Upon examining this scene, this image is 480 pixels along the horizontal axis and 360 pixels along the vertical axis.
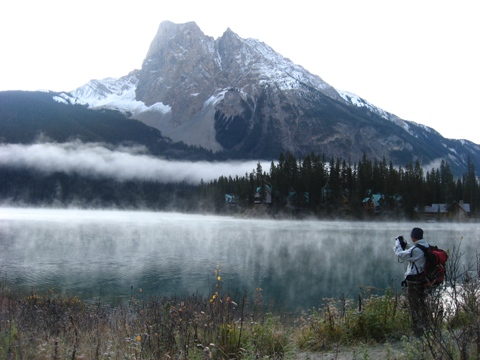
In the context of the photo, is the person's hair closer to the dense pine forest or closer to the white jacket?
the white jacket

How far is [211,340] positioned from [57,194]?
190m

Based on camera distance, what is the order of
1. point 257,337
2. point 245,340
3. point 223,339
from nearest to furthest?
point 223,339, point 245,340, point 257,337

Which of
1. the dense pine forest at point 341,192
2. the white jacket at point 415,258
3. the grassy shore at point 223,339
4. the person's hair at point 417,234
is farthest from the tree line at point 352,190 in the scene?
the white jacket at point 415,258

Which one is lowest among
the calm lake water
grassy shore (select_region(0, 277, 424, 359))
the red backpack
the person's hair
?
the calm lake water

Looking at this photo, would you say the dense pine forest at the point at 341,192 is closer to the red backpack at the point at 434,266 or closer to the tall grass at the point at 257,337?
the tall grass at the point at 257,337

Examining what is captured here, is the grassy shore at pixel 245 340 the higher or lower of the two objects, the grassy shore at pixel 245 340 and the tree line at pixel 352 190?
the lower

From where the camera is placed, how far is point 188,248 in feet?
130

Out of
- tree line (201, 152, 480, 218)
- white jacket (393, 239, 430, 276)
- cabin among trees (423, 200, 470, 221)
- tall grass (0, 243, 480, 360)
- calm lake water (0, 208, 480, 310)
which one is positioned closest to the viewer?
tall grass (0, 243, 480, 360)

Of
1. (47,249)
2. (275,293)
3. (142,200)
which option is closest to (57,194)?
(142,200)

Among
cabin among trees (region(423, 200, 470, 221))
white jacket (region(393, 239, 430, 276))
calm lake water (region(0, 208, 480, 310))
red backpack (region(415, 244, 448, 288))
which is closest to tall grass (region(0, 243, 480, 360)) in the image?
red backpack (region(415, 244, 448, 288))

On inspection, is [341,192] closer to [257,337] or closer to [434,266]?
[434,266]

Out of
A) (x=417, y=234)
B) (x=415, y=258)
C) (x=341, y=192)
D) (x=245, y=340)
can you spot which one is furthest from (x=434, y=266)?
(x=341, y=192)

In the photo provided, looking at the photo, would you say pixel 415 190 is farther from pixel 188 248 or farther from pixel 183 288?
pixel 183 288

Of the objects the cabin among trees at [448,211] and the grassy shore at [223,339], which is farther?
the cabin among trees at [448,211]
